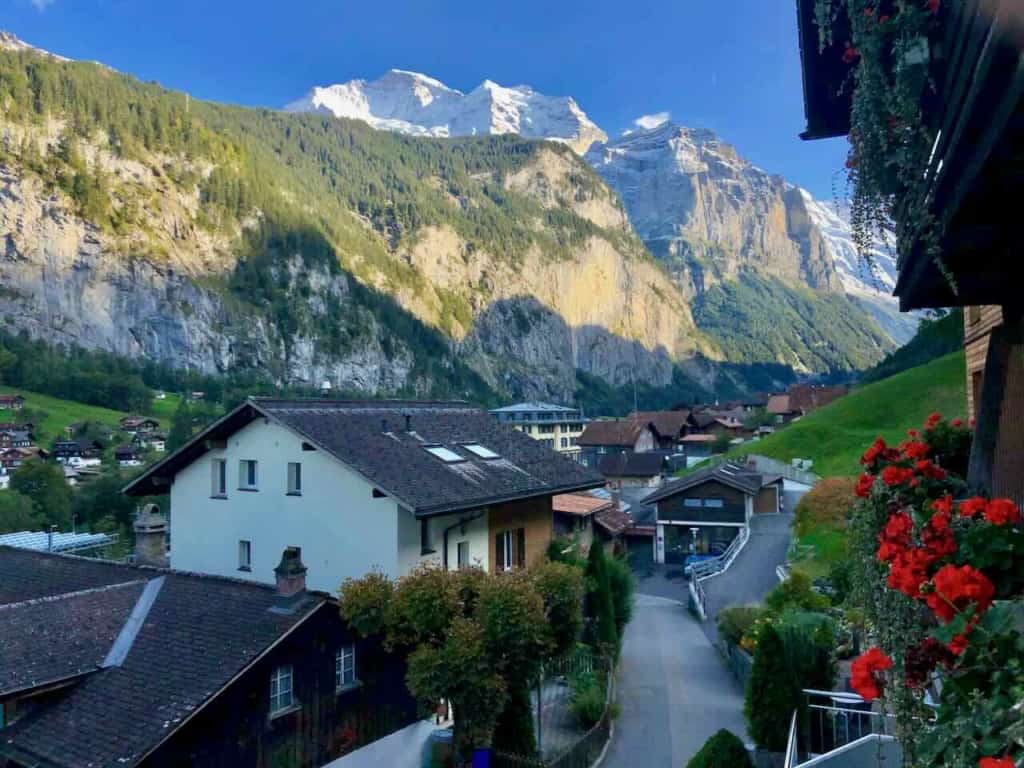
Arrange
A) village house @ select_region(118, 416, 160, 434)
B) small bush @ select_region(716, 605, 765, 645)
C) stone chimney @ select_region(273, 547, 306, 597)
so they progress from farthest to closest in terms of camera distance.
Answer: village house @ select_region(118, 416, 160, 434), small bush @ select_region(716, 605, 765, 645), stone chimney @ select_region(273, 547, 306, 597)

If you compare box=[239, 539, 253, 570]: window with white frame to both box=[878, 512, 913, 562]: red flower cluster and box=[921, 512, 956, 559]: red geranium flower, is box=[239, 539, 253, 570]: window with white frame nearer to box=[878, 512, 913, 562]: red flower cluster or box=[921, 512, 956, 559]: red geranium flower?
box=[878, 512, 913, 562]: red flower cluster

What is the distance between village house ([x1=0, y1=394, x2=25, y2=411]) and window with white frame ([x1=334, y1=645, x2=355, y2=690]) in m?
82.7

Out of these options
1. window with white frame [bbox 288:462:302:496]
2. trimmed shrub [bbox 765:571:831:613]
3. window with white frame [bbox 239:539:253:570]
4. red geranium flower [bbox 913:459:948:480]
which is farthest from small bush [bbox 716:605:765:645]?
red geranium flower [bbox 913:459:948:480]

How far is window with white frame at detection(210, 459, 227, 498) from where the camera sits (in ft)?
59.5

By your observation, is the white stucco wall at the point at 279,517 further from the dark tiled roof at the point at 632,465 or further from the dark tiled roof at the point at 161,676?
the dark tiled roof at the point at 632,465

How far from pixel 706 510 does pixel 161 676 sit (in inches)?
1233

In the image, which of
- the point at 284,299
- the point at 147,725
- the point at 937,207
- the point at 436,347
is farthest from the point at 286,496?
the point at 436,347

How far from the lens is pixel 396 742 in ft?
43.5

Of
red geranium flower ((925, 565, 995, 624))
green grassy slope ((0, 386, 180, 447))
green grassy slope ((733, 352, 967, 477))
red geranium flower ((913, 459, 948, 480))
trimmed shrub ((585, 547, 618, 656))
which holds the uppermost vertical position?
green grassy slope ((0, 386, 180, 447))

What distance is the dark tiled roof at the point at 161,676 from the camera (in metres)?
9.29

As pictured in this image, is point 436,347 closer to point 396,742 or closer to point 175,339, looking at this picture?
point 175,339

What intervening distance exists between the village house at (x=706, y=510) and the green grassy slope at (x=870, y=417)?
6896 mm

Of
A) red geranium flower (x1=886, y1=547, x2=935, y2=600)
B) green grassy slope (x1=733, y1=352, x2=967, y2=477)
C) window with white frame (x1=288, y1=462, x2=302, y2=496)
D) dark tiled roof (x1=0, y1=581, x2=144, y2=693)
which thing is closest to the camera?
red geranium flower (x1=886, y1=547, x2=935, y2=600)

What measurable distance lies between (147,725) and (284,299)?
125276 millimetres
